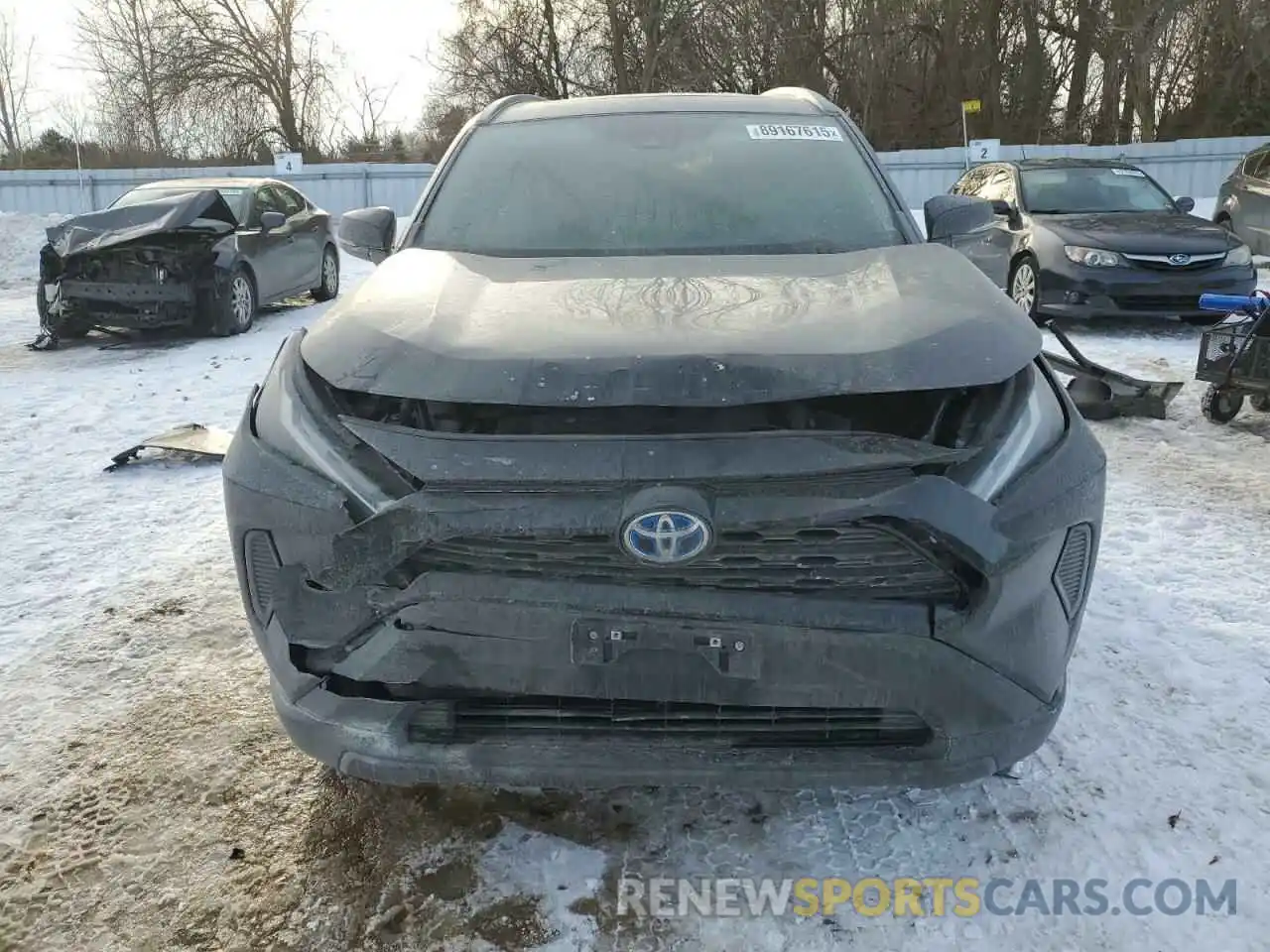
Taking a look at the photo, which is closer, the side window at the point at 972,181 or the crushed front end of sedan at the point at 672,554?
the crushed front end of sedan at the point at 672,554

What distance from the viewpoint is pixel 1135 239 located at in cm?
839

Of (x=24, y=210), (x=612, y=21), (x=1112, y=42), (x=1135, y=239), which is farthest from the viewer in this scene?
(x=612, y=21)

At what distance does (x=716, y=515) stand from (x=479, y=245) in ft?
5.62

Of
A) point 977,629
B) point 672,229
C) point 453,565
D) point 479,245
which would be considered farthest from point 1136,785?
point 479,245

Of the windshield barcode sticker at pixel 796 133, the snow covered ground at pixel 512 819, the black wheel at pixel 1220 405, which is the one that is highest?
the windshield barcode sticker at pixel 796 133

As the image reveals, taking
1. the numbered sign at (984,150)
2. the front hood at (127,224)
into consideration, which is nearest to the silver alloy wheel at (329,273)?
the front hood at (127,224)

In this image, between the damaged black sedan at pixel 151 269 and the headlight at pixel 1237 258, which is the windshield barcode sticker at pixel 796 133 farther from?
the damaged black sedan at pixel 151 269

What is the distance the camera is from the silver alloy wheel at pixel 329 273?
1159cm

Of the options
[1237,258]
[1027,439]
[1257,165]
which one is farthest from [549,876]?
[1257,165]

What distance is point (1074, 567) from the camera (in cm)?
204

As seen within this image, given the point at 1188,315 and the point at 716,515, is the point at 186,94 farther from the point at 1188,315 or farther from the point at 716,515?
the point at 716,515

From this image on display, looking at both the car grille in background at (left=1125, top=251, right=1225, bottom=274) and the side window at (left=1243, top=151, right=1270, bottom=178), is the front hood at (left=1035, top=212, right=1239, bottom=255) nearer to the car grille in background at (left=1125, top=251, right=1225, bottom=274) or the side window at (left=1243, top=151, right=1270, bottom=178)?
the car grille in background at (left=1125, top=251, right=1225, bottom=274)

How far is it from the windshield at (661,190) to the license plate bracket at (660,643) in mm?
1518

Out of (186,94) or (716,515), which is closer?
(716,515)
